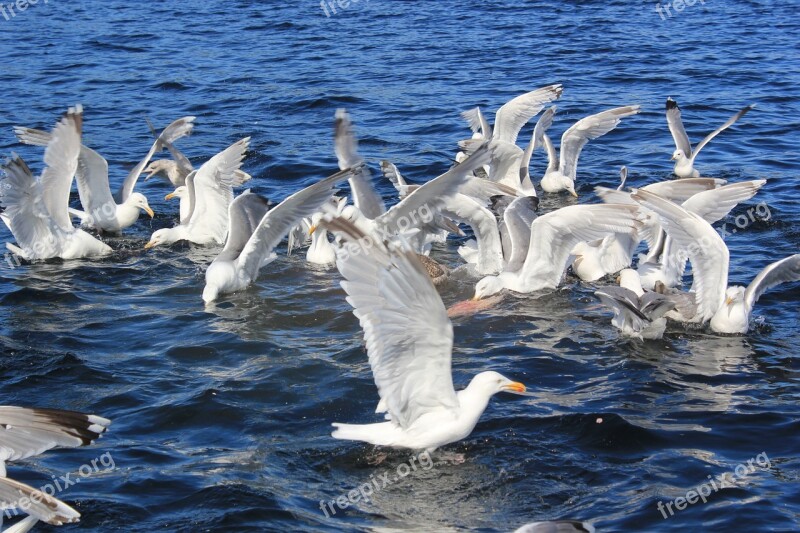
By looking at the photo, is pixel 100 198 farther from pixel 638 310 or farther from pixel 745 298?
pixel 745 298

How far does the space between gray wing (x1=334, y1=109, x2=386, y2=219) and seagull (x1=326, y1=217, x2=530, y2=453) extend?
499cm

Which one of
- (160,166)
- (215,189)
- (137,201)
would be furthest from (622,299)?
(160,166)

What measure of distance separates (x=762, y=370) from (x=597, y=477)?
2668 millimetres

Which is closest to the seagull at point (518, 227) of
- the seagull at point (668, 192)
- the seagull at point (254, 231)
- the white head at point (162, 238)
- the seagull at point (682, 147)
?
the seagull at point (668, 192)

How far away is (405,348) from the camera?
271 inches

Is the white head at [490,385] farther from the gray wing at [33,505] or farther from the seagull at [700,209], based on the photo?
the seagull at [700,209]

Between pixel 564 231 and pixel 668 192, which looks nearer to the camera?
pixel 564 231

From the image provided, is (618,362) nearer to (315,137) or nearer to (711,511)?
(711,511)

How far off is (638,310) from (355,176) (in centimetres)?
412

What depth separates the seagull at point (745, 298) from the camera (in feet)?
32.4

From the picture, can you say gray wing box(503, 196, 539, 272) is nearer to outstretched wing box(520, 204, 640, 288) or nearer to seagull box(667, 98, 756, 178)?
outstretched wing box(520, 204, 640, 288)

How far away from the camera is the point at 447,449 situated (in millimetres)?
7590

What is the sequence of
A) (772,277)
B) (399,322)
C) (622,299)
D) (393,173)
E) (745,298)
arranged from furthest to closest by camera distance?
(393,173), (772,277), (745,298), (622,299), (399,322)

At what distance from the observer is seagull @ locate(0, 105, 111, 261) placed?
12078mm
